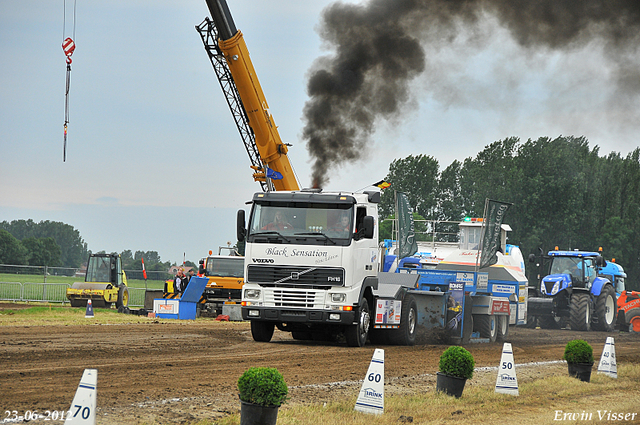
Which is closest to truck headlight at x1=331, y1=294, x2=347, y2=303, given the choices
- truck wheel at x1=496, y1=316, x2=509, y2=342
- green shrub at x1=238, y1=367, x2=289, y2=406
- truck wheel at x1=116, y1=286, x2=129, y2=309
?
green shrub at x1=238, y1=367, x2=289, y2=406

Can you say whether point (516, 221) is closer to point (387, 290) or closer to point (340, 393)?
point (387, 290)

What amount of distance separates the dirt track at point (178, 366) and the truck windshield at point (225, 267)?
8.52 meters

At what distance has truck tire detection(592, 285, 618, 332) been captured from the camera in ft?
92.2

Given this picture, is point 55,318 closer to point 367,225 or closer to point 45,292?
point 367,225

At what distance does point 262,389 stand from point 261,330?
9.66 m

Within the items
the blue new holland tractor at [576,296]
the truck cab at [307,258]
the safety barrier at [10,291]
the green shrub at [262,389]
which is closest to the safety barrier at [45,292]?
the safety barrier at [10,291]

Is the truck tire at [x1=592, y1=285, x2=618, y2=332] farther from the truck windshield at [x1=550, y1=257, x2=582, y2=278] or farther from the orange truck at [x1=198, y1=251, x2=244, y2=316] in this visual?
the orange truck at [x1=198, y1=251, x2=244, y2=316]

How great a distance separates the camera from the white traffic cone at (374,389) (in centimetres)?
797

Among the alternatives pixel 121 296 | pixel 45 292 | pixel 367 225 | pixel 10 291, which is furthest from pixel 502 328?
pixel 10 291

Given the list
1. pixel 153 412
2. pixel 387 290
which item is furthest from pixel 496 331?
pixel 153 412

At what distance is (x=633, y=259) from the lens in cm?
6956

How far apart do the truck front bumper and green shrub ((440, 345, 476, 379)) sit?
4.74 m

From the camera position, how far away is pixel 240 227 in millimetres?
14758

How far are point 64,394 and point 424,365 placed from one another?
23.5 ft
